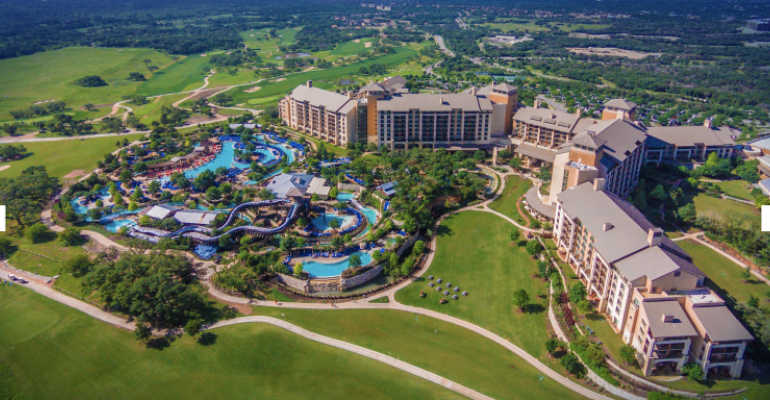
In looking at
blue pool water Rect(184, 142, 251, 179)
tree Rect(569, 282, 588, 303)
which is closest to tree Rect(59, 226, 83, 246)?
blue pool water Rect(184, 142, 251, 179)

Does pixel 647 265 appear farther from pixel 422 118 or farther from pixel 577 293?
pixel 422 118

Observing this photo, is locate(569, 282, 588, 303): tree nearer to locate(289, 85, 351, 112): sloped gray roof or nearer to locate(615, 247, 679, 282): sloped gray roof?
locate(615, 247, 679, 282): sloped gray roof

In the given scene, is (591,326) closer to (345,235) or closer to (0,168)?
(345,235)

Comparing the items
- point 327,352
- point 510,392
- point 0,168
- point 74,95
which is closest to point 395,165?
point 327,352

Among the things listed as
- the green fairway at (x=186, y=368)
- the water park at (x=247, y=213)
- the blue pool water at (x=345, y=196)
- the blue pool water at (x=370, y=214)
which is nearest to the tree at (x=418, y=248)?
the water park at (x=247, y=213)

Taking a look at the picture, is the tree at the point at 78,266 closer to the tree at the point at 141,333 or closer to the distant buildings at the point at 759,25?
the tree at the point at 141,333

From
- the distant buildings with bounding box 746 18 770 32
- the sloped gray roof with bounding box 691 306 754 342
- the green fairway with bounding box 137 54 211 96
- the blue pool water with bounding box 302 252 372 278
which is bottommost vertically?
the blue pool water with bounding box 302 252 372 278

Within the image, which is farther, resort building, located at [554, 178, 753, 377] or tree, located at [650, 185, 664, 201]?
tree, located at [650, 185, 664, 201]
